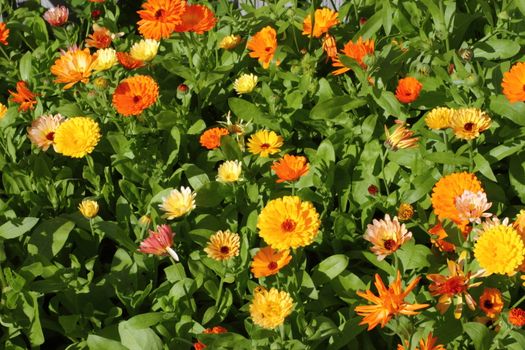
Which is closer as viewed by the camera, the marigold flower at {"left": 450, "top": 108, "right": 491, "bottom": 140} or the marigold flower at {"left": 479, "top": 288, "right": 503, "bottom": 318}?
the marigold flower at {"left": 479, "top": 288, "right": 503, "bottom": 318}

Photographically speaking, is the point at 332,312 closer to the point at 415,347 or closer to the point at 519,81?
the point at 415,347

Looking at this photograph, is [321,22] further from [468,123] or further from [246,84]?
[468,123]

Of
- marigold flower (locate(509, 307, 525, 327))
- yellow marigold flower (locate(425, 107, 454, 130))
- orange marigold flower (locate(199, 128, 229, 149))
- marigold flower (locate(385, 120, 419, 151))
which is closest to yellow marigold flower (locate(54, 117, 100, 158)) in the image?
orange marigold flower (locate(199, 128, 229, 149))

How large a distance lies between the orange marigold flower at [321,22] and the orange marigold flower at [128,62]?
0.69m

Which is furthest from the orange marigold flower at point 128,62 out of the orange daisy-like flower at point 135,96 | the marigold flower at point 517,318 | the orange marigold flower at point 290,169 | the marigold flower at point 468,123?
the marigold flower at point 517,318

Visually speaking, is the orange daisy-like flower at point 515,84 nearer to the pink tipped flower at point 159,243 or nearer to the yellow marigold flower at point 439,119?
the yellow marigold flower at point 439,119

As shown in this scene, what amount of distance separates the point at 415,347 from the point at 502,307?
0.31 m

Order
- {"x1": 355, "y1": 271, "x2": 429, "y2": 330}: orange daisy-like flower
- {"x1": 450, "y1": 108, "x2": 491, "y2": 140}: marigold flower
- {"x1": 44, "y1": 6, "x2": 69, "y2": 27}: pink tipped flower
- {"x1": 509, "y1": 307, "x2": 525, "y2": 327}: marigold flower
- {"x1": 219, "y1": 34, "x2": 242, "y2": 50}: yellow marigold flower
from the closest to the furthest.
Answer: {"x1": 355, "y1": 271, "x2": 429, "y2": 330}: orange daisy-like flower → {"x1": 509, "y1": 307, "x2": 525, "y2": 327}: marigold flower → {"x1": 450, "y1": 108, "x2": 491, "y2": 140}: marigold flower → {"x1": 219, "y1": 34, "x2": 242, "y2": 50}: yellow marigold flower → {"x1": 44, "y1": 6, "x2": 69, "y2": 27}: pink tipped flower

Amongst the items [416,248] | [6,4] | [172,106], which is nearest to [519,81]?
[416,248]

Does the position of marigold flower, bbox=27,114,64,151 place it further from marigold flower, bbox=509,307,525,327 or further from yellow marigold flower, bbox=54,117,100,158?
marigold flower, bbox=509,307,525,327

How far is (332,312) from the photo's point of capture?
2.11m

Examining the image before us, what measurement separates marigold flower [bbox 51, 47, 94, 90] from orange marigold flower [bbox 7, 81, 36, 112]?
244 mm

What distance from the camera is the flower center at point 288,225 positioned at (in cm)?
183

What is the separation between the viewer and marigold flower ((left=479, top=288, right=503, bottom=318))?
72.2 inches
